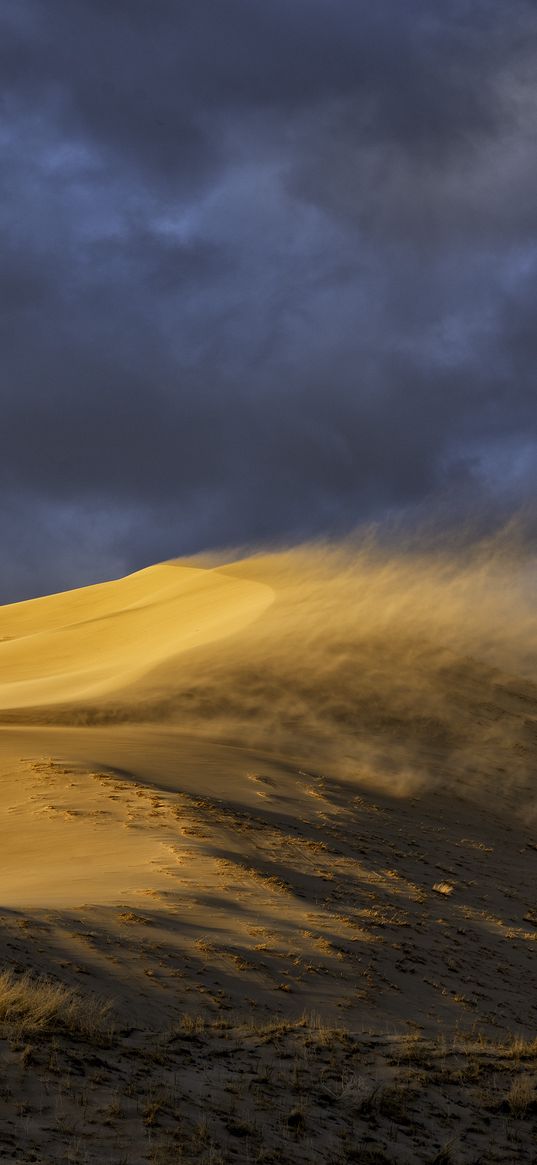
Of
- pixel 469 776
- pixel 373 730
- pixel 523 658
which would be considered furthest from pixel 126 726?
pixel 523 658

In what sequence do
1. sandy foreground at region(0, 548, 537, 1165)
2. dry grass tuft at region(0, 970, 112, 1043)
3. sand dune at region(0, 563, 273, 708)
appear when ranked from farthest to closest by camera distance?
1. sand dune at region(0, 563, 273, 708)
2. dry grass tuft at region(0, 970, 112, 1043)
3. sandy foreground at region(0, 548, 537, 1165)

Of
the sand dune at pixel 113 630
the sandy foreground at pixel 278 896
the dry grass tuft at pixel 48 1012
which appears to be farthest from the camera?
the sand dune at pixel 113 630

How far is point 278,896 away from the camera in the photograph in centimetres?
1330

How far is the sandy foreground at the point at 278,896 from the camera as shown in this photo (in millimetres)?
6957

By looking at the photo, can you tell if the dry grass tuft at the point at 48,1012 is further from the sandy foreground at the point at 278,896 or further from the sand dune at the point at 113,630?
the sand dune at the point at 113,630

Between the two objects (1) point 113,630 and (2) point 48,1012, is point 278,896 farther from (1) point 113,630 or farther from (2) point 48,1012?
(1) point 113,630

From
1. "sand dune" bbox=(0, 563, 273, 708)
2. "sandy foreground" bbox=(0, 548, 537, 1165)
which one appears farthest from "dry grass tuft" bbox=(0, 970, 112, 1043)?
"sand dune" bbox=(0, 563, 273, 708)

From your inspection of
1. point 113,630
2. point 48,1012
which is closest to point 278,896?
point 48,1012

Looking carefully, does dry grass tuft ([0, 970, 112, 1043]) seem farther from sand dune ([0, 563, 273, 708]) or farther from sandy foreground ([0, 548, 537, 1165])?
sand dune ([0, 563, 273, 708])

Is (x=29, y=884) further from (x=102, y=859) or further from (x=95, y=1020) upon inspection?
(x=95, y=1020)

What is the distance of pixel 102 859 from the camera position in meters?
14.3

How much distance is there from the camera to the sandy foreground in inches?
274

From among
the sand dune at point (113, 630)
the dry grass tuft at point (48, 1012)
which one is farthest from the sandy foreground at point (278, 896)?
the sand dune at point (113, 630)

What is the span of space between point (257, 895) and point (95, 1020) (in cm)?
552
